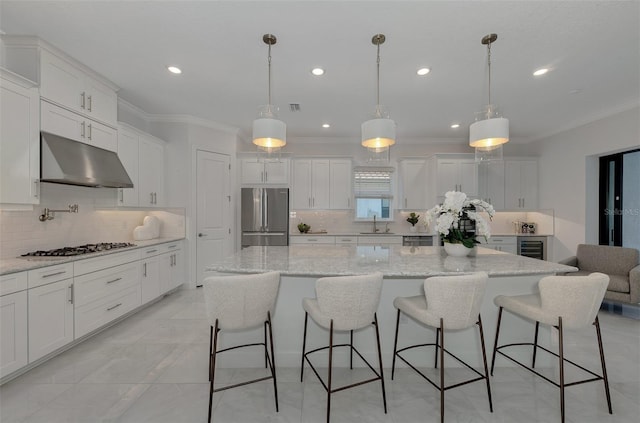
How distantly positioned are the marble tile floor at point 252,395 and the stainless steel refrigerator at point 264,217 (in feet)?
8.67

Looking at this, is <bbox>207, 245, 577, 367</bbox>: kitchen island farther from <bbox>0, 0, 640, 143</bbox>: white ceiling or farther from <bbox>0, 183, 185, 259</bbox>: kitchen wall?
<bbox>0, 183, 185, 259</bbox>: kitchen wall

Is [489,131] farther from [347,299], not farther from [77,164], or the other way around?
[77,164]

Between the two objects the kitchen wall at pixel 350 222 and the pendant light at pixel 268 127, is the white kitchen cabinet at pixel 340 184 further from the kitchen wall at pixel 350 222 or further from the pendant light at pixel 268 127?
the pendant light at pixel 268 127

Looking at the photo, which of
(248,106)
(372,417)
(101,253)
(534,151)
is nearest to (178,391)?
(372,417)

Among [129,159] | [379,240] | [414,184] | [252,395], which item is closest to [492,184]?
[414,184]

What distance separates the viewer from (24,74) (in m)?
2.63

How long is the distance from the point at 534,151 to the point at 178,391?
Answer: 6.93m

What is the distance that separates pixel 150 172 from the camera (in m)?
4.34

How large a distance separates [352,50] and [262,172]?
322 centimetres

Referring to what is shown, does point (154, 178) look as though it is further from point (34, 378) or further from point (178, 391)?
point (178, 391)

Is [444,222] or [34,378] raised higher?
[444,222]

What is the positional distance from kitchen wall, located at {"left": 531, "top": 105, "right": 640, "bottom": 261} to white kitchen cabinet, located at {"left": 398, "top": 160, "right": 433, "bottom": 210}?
87.0 inches

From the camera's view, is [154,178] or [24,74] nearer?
[24,74]

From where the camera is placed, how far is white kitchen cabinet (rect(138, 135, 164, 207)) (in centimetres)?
415
